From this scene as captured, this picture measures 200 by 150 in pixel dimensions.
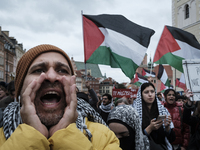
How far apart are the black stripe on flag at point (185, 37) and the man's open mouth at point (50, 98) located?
236 inches

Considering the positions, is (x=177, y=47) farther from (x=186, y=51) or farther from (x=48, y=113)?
(x=48, y=113)

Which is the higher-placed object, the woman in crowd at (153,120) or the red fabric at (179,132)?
the woman in crowd at (153,120)

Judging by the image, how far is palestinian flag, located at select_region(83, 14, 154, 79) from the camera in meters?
4.96

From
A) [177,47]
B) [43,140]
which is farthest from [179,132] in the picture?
[43,140]

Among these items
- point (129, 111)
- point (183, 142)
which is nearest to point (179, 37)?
point (183, 142)

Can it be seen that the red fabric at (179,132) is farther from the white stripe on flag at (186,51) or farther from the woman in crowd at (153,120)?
the white stripe on flag at (186,51)

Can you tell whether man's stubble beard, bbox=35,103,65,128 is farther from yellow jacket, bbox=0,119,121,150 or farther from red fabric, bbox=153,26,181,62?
red fabric, bbox=153,26,181,62

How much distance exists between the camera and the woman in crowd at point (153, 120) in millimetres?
3156

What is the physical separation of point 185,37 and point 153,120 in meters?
4.34

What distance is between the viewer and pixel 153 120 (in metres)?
3.16

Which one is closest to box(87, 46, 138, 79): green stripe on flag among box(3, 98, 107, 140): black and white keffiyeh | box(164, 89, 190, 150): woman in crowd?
box(164, 89, 190, 150): woman in crowd

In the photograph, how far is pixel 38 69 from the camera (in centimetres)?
147

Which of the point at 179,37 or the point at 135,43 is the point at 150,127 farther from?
the point at 179,37

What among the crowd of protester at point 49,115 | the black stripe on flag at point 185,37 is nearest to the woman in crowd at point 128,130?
the crowd of protester at point 49,115
